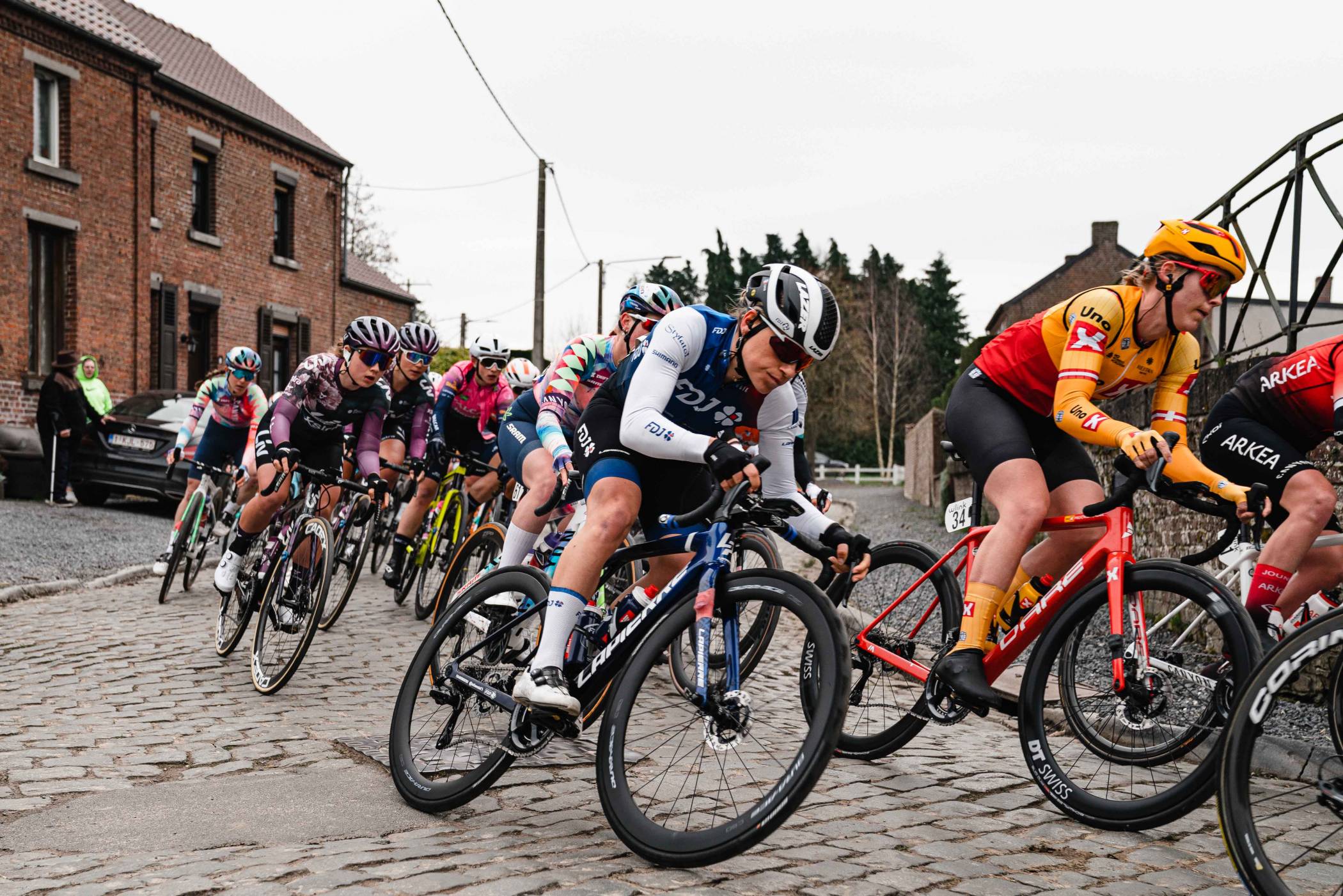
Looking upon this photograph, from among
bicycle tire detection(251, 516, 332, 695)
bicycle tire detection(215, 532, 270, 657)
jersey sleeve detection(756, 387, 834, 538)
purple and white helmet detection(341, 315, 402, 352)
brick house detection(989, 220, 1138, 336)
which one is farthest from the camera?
brick house detection(989, 220, 1138, 336)

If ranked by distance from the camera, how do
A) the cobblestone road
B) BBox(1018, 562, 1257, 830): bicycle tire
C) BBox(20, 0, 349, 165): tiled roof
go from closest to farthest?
the cobblestone road
BBox(1018, 562, 1257, 830): bicycle tire
BBox(20, 0, 349, 165): tiled roof

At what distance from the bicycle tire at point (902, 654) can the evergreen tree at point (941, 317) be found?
75660mm

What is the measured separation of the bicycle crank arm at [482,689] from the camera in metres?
4.35

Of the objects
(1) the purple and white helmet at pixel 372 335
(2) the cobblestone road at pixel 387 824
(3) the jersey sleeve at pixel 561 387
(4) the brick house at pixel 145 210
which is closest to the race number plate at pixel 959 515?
(2) the cobblestone road at pixel 387 824

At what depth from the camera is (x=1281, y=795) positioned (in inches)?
129

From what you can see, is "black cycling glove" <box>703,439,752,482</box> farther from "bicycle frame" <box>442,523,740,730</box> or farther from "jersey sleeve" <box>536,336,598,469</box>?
"jersey sleeve" <box>536,336,598,469</box>

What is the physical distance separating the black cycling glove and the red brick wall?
2043 centimetres

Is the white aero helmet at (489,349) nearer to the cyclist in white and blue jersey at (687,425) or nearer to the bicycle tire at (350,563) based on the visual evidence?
the bicycle tire at (350,563)

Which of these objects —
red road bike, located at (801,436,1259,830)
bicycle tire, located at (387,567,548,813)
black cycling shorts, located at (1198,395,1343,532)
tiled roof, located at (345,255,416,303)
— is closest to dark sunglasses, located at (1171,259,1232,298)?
red road bike, located at (801,436,1259,830)

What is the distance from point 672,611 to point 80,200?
73.7 ft

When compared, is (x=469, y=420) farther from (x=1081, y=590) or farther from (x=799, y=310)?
(x=1081, y=590)

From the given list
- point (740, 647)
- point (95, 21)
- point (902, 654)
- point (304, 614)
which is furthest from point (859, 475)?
point (740, 647)

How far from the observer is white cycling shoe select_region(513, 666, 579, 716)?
398 centimetres

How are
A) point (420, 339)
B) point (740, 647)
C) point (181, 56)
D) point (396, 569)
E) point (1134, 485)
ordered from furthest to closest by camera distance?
point (181, 56) < point (396, 569) < point (420, 339) < point (1134, 485) < point (740, 647)
